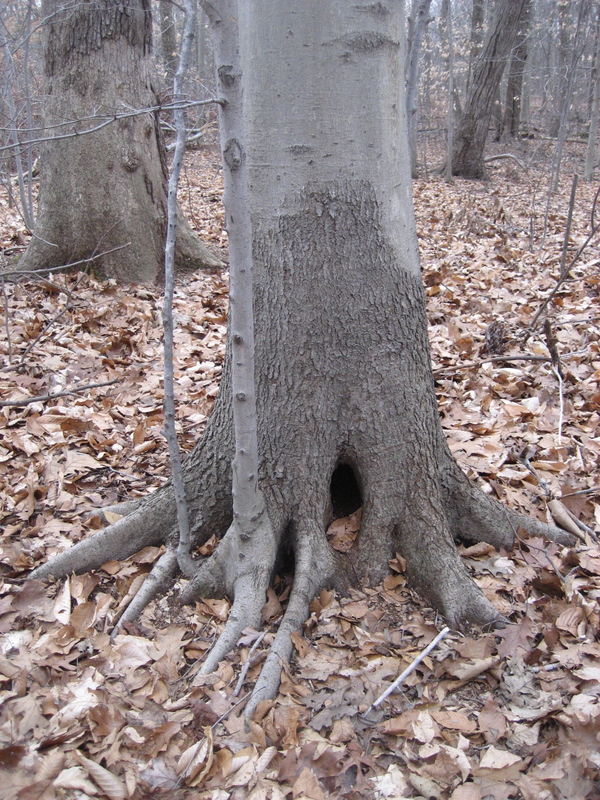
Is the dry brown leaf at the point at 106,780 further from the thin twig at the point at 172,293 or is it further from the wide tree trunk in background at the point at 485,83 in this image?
the wide tree trunk in background at the point at 485,83

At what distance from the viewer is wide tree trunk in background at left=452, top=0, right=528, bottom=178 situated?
11.3 metres

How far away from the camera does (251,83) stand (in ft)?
6.51

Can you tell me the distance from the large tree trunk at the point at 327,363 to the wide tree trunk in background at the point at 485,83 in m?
11.2

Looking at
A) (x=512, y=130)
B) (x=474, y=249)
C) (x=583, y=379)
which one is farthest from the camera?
(x=512, y=130)

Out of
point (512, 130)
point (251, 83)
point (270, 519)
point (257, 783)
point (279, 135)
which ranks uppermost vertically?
point (512, 130)

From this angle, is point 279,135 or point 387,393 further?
point 387,393

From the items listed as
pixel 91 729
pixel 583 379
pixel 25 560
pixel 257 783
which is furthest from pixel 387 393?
pixel 583 379

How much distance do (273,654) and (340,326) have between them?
1.21 meters

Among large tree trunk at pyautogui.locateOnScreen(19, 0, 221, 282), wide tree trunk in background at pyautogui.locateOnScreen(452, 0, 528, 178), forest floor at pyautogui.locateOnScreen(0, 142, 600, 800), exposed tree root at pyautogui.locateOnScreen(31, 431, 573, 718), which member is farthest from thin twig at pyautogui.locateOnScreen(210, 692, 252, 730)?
wide tree trunk in background at pyautogui.locateOnScreen(452, 0, 528, 178)

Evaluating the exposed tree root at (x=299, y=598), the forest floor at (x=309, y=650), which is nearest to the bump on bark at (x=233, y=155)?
the forest floor at (x=309, y=650)

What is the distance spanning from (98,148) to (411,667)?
5.04 meters

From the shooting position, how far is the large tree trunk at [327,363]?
1949 mm

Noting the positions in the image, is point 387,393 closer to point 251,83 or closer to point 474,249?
point 251,83

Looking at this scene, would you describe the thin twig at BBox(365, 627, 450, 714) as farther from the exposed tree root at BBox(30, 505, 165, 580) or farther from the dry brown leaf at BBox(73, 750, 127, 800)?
the exposed tree root at BBox(30, 505, 165, 580)
